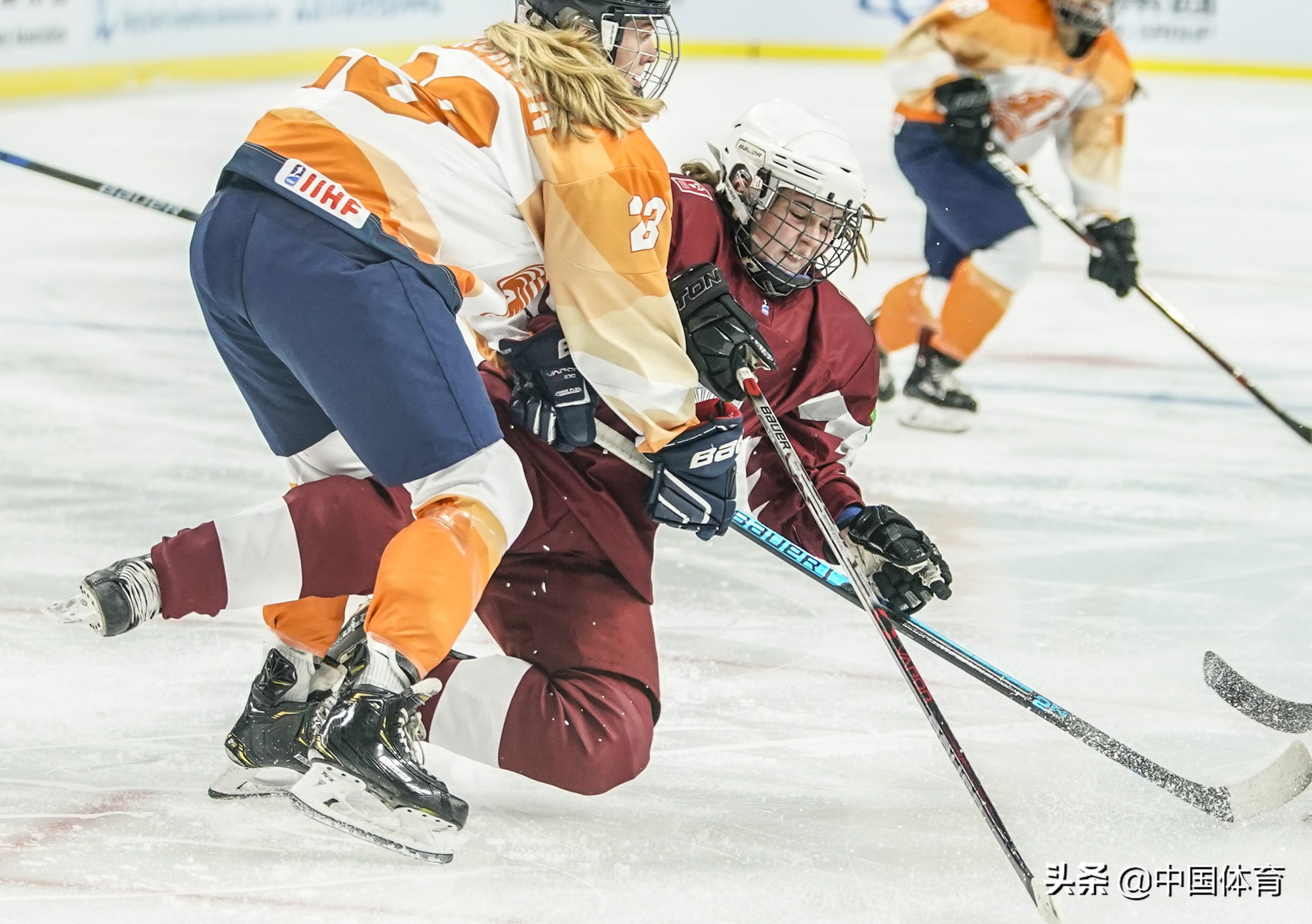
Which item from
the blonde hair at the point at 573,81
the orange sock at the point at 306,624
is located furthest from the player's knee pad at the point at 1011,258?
the orange sock at the point at 306,624

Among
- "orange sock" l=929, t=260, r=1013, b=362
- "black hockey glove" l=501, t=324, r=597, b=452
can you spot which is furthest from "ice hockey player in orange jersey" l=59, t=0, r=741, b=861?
"orange sock" l=929, t=260, r=1013, b=362

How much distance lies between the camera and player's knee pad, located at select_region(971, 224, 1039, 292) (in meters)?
4.00

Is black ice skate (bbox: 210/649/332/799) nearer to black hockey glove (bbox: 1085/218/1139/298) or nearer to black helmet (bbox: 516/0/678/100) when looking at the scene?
black helmet (bbox: 516/0/678/100)

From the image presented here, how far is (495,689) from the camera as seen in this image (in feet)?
6.29

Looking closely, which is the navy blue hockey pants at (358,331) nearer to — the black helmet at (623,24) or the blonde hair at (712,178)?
the black helmet at (623,24)

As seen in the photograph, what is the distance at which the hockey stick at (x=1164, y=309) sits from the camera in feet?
12.0

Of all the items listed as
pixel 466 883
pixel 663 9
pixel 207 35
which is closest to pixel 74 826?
pixel 466 883

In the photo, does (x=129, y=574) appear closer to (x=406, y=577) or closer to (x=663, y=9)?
(x=406, y=577)

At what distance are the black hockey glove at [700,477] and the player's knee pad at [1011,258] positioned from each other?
217 cm

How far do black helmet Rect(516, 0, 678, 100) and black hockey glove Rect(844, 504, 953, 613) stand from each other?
2.15ft

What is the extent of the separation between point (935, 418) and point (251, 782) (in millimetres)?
2397

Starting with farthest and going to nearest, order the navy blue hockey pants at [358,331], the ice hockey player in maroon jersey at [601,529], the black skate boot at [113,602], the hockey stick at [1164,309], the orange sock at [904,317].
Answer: the orange sock at [904,317] < the hockey stick at [1164,309] < the ice hockey player in maroon jersey at [601,529] < the black skate boot at [113,602] < the navy blue hockey pants at [358,331]

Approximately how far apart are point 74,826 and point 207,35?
6795mm

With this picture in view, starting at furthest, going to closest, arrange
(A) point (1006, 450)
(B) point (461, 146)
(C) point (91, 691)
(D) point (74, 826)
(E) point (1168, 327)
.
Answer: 1. (E) point (1168, 327)
2. (A) point (1006, 450)
3. (C) point (91, 691)
4. (D) point (74, 826)
5. (B) point (461, 146)
